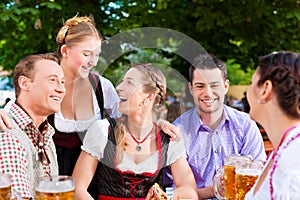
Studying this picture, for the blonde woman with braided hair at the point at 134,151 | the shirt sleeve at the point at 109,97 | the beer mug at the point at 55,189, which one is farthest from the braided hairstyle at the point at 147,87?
the beer mug at the point at 55,189

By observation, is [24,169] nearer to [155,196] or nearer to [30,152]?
[30,152]

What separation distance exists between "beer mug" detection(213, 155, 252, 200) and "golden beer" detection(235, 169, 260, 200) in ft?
0.11

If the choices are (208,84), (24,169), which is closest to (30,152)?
(24,169)

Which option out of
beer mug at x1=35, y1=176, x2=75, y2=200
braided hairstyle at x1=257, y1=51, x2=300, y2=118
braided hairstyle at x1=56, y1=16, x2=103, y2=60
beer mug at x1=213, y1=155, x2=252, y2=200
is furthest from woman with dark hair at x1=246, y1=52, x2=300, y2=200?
braided hairstyle at x1=56, y1=16, x2=103, y2=60

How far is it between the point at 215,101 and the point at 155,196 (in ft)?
2.60

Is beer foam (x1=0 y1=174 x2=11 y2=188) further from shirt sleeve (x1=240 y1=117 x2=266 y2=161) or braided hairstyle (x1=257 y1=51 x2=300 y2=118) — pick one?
shirt sleeve (x1=240 y1=117 x2=266 y2=161)

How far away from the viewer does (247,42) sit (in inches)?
156

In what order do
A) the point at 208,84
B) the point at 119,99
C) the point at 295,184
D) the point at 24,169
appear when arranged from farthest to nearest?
the point at 208,84
the point at 119,99
the point at 24,169
the point at 295,184

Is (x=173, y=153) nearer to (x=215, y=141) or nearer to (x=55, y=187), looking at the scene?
(x=215, y=141)

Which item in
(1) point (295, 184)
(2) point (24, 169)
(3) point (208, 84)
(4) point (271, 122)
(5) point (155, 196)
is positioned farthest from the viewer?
(3) point (208, 84)

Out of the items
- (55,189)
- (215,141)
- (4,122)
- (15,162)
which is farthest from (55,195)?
(215,141)

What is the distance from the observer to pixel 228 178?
1363 millimetres

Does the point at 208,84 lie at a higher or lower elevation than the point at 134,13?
lower

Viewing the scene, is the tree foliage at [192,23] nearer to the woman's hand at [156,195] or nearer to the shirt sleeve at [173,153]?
the shirt sleeve at [173,153]
